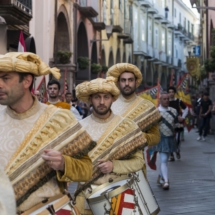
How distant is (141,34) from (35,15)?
1285 inches

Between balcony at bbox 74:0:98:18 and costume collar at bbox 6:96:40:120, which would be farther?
balcony at bbox 74:0:98:18

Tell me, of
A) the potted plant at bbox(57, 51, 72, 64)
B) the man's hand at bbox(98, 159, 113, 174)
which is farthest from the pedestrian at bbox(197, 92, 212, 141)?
the man's hand at bbox(98, 159, 113, 174)

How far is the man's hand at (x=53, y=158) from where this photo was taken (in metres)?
4.22

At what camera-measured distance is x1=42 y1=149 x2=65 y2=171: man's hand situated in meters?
4.22

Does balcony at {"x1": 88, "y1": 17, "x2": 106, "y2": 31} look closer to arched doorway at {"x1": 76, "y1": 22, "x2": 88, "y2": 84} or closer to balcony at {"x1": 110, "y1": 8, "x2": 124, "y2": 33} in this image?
arched doorway at {"x1": 76, "y1": 22, "x2": 88, "y2": 84}

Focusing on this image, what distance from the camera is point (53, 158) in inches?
166

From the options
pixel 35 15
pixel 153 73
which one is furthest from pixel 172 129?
pixel 153 73

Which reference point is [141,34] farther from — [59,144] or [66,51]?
[59,144]

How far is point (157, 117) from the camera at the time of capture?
8391 mm

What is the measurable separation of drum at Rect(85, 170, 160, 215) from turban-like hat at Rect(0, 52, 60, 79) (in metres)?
1.40

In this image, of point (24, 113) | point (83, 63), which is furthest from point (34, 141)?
point (83, 63)

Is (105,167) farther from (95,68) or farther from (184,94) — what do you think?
(95,68)

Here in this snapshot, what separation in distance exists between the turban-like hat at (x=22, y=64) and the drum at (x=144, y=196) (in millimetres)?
1765

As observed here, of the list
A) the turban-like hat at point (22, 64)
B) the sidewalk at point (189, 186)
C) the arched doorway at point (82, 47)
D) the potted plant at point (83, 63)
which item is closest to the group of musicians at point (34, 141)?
the turban-like hat at point (22, 64)
